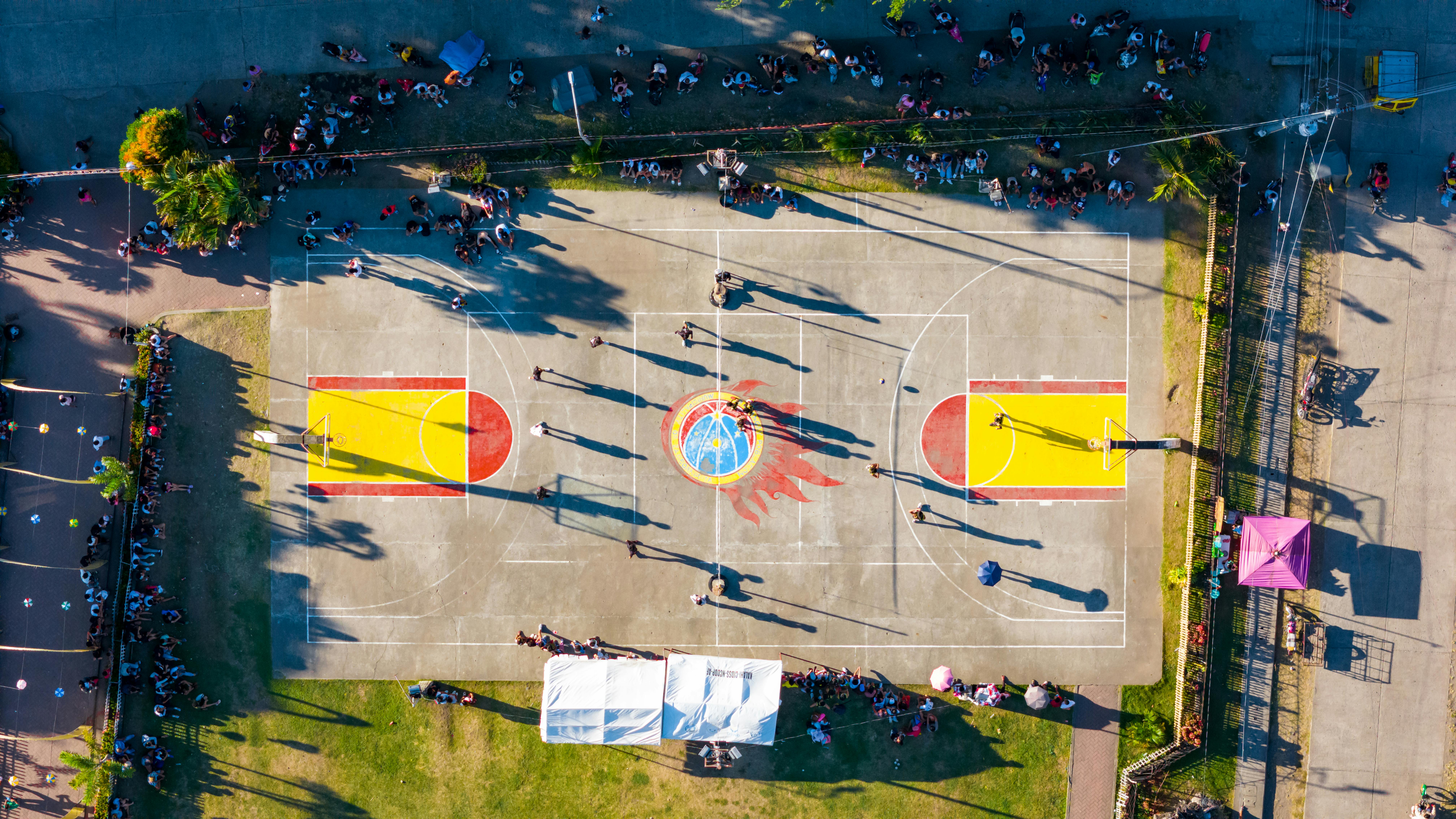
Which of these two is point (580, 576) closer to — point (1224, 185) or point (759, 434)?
point (759, 434)

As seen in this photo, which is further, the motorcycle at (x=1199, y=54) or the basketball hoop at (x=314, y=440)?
the basketball hoop at (x=314, y=440)

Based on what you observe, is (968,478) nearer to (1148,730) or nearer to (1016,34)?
(1148,730)


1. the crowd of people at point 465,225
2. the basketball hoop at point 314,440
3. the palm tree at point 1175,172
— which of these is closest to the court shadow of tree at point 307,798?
the basketball hoop at point 314,440

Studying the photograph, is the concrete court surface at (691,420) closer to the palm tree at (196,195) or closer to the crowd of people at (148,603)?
the crowd of people at (148,603)

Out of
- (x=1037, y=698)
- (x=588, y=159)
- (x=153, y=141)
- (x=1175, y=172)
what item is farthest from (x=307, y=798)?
(x=1175, y=172)

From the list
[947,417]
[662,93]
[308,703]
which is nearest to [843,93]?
[662,93]
